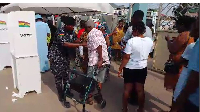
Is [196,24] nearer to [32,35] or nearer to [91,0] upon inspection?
[91,0]

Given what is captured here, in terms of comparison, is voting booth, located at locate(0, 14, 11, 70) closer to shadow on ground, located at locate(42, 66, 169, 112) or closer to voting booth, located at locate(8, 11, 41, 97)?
shadow on ground, located at locate(42, 66, 169, 112)

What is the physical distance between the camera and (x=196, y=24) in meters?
1.42

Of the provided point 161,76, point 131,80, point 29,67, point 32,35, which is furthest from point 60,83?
point 161,76

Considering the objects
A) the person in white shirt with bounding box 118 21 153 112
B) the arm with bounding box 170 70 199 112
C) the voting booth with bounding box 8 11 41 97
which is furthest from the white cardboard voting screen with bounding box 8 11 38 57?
the arm with bounding box 170 70 199 112

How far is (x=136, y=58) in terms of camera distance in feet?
8.96

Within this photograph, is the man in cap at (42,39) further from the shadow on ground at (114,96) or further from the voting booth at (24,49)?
the voting booth at (24,49)

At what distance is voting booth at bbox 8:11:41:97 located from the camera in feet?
11.5

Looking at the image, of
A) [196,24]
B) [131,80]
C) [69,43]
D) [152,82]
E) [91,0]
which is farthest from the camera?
[152,82]

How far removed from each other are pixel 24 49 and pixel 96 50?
5.03 ft

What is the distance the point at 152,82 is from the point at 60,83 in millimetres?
2568

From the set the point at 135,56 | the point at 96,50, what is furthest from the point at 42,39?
the point at 135,56

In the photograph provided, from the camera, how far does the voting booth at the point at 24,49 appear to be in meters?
3.50

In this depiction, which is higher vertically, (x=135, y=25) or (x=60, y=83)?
(x=135, y=25)

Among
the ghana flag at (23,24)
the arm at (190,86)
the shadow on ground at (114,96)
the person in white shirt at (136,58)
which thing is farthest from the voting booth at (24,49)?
the arm at (190,86)
